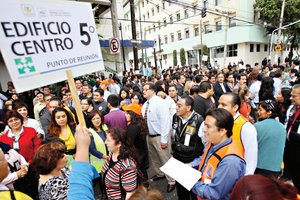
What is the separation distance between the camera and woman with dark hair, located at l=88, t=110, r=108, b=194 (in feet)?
10.2

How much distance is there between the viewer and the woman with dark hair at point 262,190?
3.13 ft

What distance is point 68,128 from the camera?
3.23 metres

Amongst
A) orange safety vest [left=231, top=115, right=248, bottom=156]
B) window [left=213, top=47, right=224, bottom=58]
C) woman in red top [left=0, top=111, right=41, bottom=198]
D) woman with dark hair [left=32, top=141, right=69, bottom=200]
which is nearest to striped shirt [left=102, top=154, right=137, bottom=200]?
woman with dark hair [left=32, top=141, right=69, bottom=200]

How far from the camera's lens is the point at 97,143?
3.13 metres

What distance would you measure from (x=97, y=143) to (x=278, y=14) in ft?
80.6

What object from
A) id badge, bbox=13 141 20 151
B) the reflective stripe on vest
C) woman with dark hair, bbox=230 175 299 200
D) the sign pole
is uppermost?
the sign pole

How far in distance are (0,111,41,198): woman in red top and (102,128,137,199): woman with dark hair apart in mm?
1458

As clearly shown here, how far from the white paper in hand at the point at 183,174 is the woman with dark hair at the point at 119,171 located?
407 mm

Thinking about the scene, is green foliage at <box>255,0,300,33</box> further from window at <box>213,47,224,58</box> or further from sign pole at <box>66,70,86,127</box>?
sign pole at <box>66,70,86,127</box>

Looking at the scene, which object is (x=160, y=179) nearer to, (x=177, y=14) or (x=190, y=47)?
(x=190, y=47)

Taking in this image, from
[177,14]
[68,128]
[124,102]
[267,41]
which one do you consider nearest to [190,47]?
[177,14]

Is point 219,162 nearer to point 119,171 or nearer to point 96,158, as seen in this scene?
point 119,171

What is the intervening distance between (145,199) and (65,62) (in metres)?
0.99

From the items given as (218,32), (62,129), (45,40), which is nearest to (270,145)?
(45,40)
